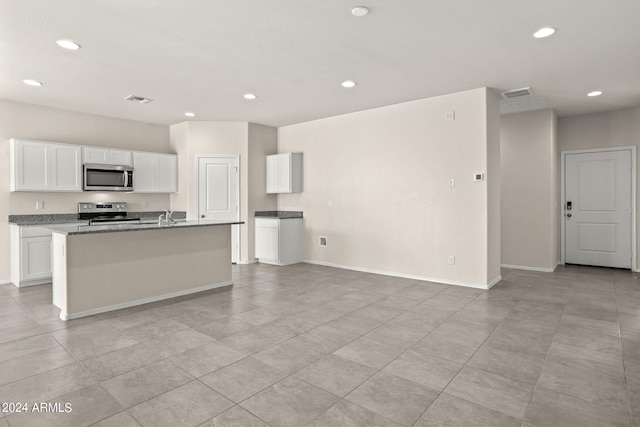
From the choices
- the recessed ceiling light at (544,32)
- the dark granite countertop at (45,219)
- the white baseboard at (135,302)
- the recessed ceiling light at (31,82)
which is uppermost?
the recessed ceiling light at (31,82)

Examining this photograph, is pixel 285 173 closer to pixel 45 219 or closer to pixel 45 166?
pixel 45 166

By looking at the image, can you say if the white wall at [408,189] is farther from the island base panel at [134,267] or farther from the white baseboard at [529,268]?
the island base panel at [134,267]

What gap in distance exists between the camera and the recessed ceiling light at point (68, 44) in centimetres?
345

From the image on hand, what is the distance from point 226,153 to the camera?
698cm

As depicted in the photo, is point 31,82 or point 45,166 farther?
point 45,166

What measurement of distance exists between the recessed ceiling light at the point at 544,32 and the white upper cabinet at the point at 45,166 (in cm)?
644

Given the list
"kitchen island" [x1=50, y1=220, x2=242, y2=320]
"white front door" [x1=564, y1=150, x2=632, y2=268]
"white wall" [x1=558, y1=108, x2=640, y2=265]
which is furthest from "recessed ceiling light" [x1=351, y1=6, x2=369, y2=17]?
"white front door" [x1=564, y1=150, x2=632, y2=268]

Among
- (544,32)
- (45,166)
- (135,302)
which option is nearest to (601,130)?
(544,32)

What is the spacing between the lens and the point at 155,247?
4.43 meters

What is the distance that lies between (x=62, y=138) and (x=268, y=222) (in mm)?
3716

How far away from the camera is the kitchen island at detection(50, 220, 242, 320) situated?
376 cm

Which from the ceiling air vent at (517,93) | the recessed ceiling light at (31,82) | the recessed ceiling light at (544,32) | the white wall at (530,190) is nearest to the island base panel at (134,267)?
the recessed ceiling light at (31,82)

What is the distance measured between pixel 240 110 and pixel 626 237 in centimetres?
706

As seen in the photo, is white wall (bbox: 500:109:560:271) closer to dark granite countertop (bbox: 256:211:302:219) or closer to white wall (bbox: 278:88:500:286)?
white wall (bbox: 278:88:500:286)
